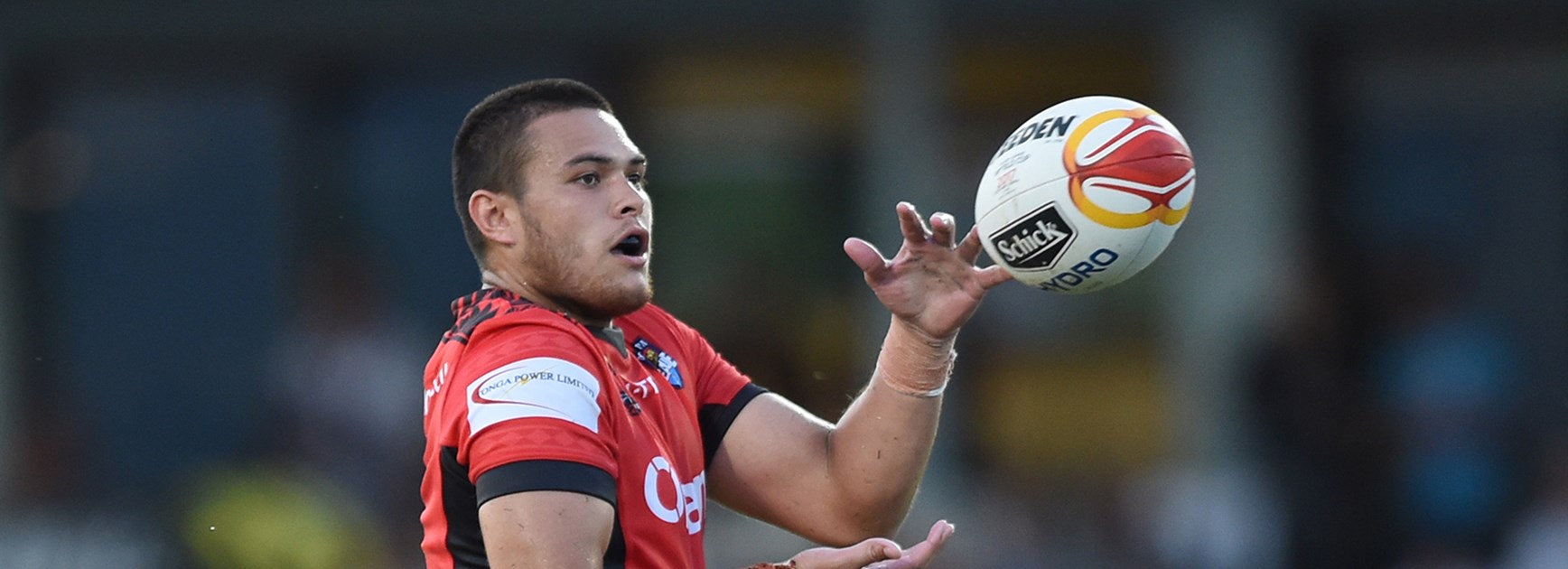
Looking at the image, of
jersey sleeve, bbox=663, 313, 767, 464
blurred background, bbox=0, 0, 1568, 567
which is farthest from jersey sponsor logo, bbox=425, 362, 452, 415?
blurred background, bbox=0, 0, 1568, 567


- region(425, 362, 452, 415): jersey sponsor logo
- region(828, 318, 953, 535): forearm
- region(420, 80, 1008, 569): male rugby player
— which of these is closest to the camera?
region(420, 80, 1008, 569): male rugby player

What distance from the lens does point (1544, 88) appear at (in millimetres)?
11398

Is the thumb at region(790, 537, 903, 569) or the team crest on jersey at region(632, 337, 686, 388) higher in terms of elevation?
the team crest on jersey at region(632, 337, 686, 388)

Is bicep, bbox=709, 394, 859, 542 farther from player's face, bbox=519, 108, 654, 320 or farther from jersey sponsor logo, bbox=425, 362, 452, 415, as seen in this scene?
jersey sponsor logo, bbox=425, 362, 452, 415

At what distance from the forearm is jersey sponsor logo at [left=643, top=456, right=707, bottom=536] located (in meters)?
0.45

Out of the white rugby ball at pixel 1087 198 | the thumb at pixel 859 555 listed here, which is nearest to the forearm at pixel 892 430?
the white rugby ball at pixel 1087 198

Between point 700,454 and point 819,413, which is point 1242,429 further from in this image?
point 700,454

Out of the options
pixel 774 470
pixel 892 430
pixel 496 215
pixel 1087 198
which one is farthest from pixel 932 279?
pixel 496 215

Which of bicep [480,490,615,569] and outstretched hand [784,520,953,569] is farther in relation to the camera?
outstretched hand [784,520,953,569]

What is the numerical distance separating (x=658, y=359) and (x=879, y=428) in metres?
0.57

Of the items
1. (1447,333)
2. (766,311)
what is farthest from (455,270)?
(1447,333)

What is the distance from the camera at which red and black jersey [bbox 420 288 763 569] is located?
12.8 ft

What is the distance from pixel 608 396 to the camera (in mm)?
4199

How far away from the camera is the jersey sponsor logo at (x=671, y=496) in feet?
14.0
